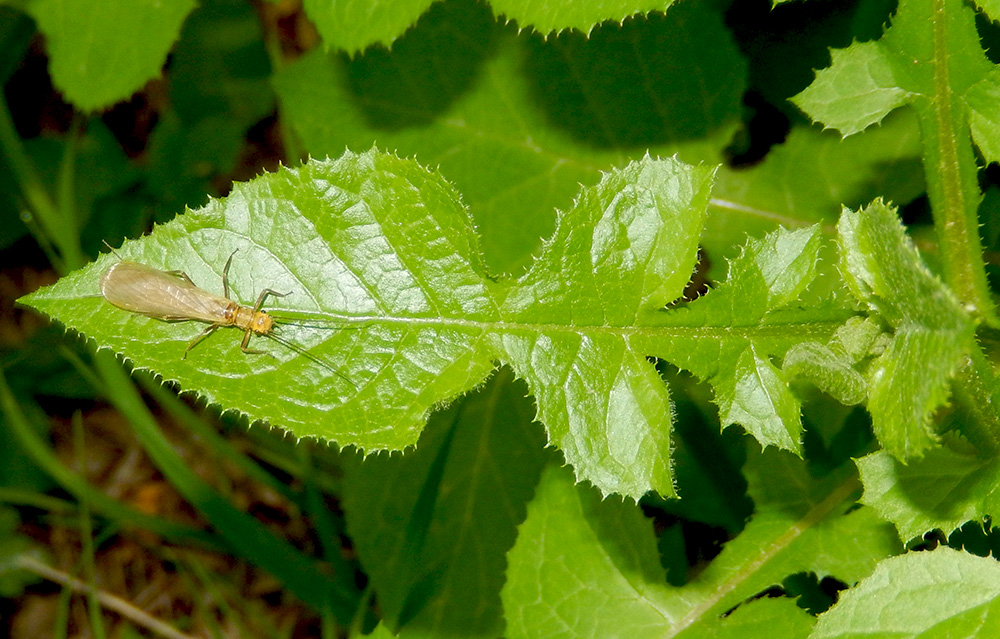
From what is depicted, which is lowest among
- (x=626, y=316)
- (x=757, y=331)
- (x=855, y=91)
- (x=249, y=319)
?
(x=757, y=331)

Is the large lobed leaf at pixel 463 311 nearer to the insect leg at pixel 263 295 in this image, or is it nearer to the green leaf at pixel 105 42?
the insect leg at pixel 263 295

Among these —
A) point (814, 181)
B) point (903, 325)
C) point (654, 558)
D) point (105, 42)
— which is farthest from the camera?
point (105, 42)

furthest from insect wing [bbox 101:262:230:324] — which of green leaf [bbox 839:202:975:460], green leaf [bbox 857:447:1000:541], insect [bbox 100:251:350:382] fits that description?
green leaf [bbox 857:447:1000:541]

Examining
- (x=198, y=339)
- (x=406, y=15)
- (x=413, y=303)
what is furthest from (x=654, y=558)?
(x=406, y=15)

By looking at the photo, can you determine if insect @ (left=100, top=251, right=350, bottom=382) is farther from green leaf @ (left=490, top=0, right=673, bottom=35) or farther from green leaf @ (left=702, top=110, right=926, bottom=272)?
green leaf @ (left=702, top=110, right=926, bottom=272)


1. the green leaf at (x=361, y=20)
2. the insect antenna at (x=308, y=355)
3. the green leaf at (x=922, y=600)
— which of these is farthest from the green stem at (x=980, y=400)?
the green leaf at (x=361, y=20)

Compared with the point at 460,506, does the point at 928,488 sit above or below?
above

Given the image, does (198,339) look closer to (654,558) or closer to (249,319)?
(249,319)
